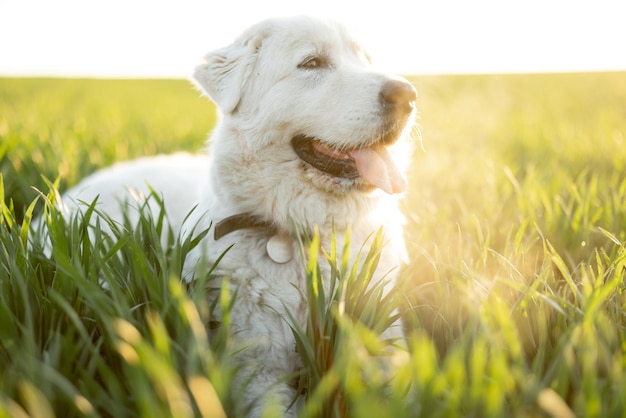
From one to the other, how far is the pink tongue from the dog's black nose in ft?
0.89

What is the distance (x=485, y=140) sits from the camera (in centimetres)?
799

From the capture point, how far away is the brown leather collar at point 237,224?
2.48m

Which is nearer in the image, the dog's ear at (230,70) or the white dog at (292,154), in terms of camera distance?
the white dog at (292,154)

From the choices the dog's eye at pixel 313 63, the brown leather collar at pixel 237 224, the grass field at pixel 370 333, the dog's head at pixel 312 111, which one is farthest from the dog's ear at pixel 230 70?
the grass field at pixel 370 333

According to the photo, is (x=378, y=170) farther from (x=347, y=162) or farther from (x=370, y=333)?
(x=370, y=333)

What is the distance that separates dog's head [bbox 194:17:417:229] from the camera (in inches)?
99.5

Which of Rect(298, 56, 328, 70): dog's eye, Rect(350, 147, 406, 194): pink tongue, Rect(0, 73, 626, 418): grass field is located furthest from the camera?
Rect(298, 56, 328, 70): dog's eye

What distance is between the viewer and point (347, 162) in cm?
263

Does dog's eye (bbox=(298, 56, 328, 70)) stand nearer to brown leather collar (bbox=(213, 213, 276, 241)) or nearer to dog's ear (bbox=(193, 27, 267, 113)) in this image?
dog's ear (bbox=(193, 27, 267, 113))

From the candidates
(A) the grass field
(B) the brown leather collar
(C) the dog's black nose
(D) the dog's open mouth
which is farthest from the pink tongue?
(B) the brown leather collar

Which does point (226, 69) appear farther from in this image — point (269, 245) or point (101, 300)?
point (101, 300)

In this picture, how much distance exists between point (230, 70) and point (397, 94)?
0.97 meters

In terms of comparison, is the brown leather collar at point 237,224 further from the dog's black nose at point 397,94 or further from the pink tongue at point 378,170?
the dog's black nose at point 397,94

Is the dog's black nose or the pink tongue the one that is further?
the pink tongue
